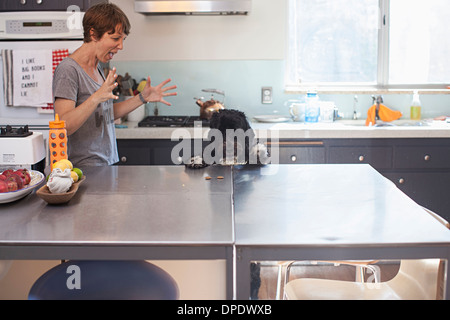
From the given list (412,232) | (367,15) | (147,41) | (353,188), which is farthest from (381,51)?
(412,232)

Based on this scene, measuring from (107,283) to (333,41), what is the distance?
320 centimetres

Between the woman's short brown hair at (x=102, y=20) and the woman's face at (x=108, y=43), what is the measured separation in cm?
2

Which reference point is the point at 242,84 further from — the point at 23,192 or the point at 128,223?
the point at 128,223

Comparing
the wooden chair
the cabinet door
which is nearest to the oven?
the wooden chair

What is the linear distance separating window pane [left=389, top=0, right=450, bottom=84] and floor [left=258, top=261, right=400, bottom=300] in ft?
6.07

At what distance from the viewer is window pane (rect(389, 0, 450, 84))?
4379mm

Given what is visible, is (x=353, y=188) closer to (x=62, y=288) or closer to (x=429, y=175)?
(x=62, y=288)

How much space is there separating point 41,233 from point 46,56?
7.06 ft

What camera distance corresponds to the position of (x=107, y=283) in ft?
5.94

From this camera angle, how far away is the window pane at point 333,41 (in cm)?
439

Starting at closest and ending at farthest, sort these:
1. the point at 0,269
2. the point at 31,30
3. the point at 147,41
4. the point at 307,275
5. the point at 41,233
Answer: the point at 41,233
the point at 0,269
the point at 307,275
the point at 31,30
the point at 147,41

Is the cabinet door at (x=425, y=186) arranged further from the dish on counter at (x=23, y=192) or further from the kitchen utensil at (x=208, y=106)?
the dish on counter at (x=23, y=192)

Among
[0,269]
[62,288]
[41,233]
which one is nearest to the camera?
[41,233]
